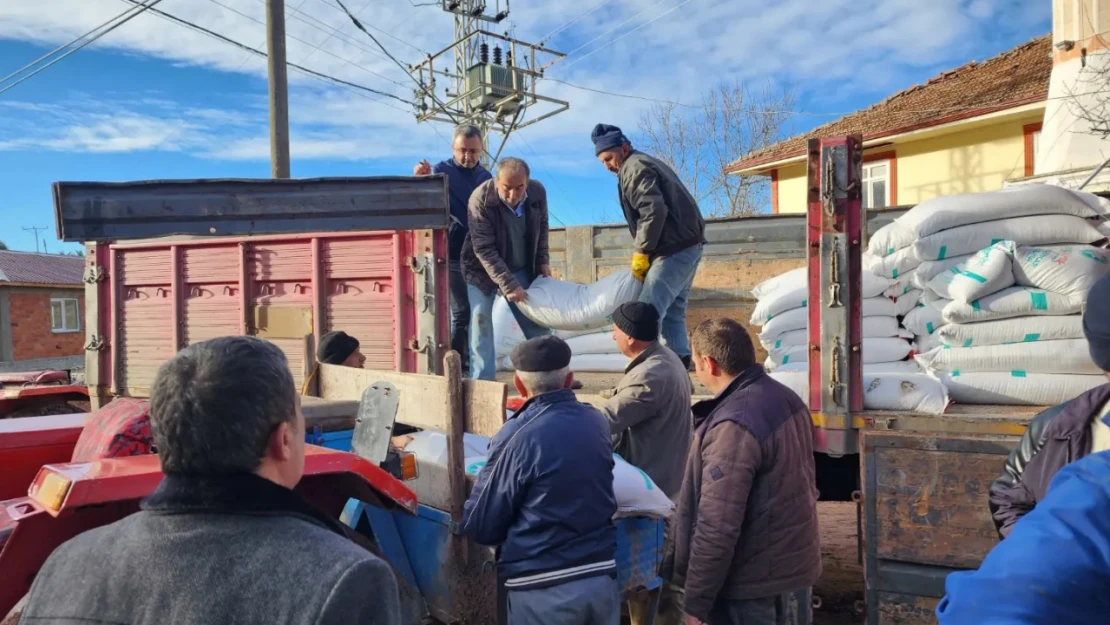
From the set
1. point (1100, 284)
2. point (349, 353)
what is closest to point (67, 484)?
point (1100, 284)

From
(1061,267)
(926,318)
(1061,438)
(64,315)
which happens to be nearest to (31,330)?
(64,315)

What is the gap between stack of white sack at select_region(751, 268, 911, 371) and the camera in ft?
12.9

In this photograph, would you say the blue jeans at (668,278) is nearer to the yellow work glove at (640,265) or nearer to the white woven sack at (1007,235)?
the yellow work glove at (640,265)

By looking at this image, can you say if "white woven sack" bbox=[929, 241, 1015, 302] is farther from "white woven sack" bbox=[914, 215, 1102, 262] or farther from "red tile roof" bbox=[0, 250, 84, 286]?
"red tile roof" bbox=[0, 250, 84, 286]

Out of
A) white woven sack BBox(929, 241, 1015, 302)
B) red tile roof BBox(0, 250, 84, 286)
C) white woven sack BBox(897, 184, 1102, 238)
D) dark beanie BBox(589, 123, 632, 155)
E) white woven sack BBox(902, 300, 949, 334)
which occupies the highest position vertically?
red tile roof BBox(0, 250, 84, 286)

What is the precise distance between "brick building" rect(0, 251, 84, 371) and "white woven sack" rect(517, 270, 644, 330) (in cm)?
2258

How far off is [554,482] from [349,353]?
212 centimetres

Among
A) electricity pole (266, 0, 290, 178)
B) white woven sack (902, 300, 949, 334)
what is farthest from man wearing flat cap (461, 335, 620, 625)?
electricity pole (266, 0, 290, 178)

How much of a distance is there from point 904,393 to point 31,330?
28866 mm

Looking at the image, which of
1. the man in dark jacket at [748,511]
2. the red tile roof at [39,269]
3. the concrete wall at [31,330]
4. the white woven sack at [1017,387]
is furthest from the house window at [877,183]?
the concrete wall at [31,330]

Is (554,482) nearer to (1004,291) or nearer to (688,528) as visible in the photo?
(688,528)

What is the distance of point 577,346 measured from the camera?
5227 mm

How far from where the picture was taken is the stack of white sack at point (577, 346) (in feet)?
16.8

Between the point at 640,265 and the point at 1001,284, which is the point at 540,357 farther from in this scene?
the point at 1001,284
